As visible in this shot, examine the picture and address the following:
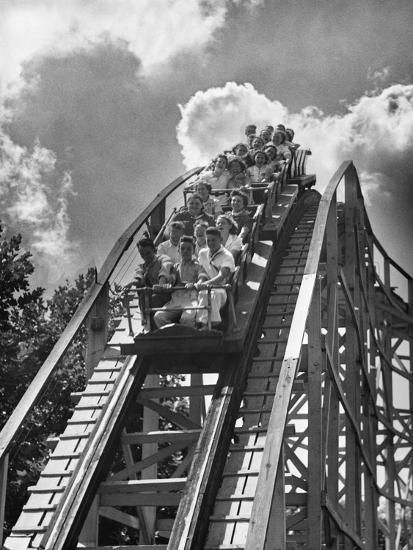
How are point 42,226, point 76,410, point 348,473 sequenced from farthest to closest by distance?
1. point 42,226
2. point 348,473
3. point 76,410

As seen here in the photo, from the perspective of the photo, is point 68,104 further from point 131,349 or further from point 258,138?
point 131,349

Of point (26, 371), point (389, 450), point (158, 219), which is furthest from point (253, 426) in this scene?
point (26, 371)

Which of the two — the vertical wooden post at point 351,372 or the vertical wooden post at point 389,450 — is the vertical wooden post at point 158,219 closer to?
the vertical wooden post at point 351,372

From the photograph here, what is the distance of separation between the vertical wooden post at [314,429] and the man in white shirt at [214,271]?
847 millimetres

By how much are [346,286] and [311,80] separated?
21.3 m

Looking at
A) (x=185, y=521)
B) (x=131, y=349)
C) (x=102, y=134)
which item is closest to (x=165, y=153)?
(x=102, y=134)

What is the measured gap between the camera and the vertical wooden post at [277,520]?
25.6 feet

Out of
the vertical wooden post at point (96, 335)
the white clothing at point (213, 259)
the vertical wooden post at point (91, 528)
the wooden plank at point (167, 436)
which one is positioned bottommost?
the vertical wooden post at point (91, 528)

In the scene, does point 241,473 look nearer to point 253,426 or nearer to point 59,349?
point 253,426

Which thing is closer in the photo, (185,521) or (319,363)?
(185,521)

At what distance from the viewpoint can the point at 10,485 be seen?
1738cm

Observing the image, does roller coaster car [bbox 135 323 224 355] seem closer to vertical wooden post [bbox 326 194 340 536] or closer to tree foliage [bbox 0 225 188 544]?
vertical wooden post [bbox 326 194 340 536]

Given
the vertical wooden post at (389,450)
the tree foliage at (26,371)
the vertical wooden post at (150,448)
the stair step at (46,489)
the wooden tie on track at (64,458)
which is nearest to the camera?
the wooden tie on track at (64,458)

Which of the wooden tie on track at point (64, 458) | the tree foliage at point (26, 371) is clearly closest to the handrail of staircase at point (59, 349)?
the wooden tie on track at point (64, 458)
